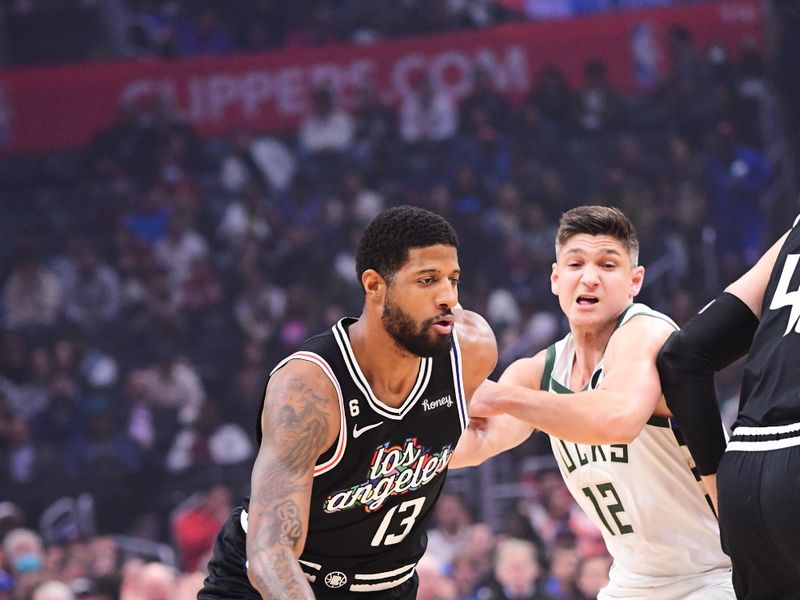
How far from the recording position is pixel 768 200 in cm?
1259

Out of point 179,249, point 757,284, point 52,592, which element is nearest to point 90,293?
point 179,249

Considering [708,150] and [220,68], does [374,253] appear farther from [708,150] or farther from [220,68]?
[220,68]

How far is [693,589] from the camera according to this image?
402cm

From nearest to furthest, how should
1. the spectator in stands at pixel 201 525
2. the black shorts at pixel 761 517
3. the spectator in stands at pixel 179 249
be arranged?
the black shorts at pixel 761 517
the spectator in stands at pixel 201 525
the spectator in stands at pixel 179 249

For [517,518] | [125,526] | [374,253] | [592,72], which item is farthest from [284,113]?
[374,253]

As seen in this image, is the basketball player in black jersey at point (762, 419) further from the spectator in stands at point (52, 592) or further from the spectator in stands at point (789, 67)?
the spectator in stands at point (789, 67)

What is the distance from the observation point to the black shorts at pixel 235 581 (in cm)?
388

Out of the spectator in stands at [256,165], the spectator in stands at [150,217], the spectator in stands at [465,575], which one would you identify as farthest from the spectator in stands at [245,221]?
the spectator in stands at [465,575]

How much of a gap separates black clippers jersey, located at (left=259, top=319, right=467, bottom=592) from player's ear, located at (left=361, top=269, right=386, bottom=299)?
0.59ft

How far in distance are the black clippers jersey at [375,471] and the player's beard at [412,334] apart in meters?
0.17

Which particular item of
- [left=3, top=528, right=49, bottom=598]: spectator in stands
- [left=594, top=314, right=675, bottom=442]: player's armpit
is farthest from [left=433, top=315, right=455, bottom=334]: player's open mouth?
[left=3, top=528, right=49, bottom=598]: spectator in stands

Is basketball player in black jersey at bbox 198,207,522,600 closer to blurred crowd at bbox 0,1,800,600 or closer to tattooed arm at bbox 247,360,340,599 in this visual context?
tattooed arm at bbox 247,360,340,599

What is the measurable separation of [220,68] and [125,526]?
6536 mm

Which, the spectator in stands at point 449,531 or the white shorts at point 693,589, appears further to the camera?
the spectator in stands at point 449,531
